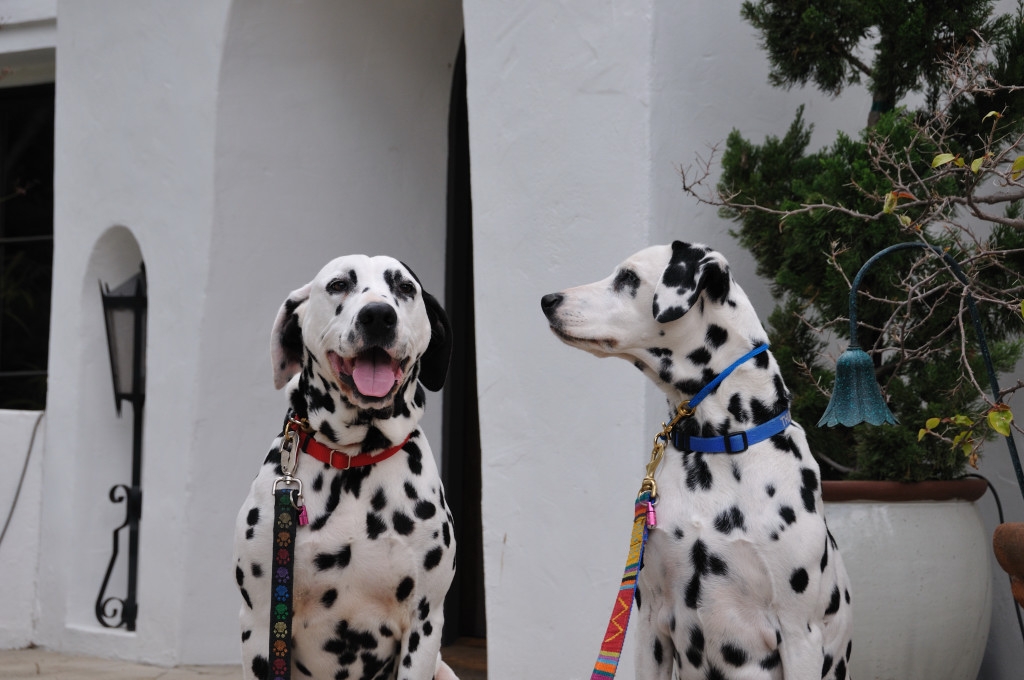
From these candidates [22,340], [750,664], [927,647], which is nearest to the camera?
[750,664]

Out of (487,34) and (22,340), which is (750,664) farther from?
(22,340)

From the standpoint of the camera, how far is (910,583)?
3.99 m

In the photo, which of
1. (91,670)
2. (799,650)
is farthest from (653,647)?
(91,670)

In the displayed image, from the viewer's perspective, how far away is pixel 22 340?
326 inches

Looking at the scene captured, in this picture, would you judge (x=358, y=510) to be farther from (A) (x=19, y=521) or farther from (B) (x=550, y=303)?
(A) (x=19, y=521)

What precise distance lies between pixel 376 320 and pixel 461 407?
3982mm

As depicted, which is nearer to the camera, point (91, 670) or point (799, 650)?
point (799, 650)

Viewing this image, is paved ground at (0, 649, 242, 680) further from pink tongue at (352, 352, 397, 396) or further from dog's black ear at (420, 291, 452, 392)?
pink tongue at (352, 352, 397, 396)

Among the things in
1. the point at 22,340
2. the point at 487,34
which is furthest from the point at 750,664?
the point at 22,340

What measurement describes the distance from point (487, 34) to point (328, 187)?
1.78 m

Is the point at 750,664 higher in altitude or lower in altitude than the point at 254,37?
lower

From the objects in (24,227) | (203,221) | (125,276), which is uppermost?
(24,227)

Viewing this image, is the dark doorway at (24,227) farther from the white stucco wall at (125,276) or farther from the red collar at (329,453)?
the red collar at (329,453)

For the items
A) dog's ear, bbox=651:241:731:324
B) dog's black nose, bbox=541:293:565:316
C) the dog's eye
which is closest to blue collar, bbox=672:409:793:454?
dog's ear, bbox=651:241:731:324
